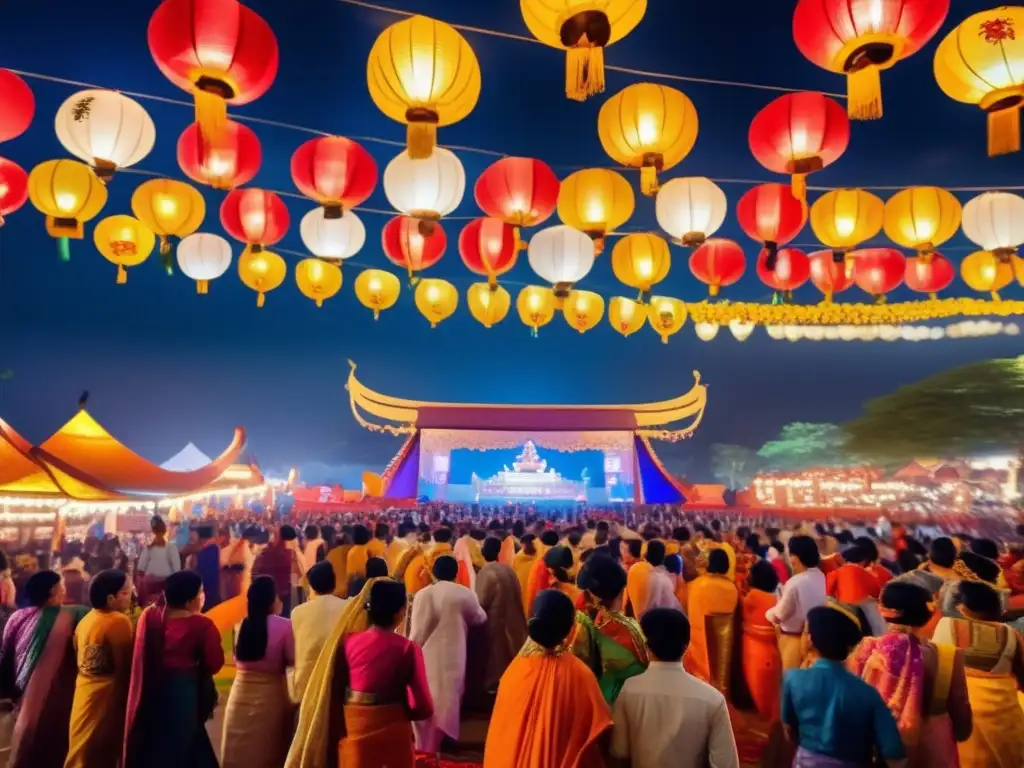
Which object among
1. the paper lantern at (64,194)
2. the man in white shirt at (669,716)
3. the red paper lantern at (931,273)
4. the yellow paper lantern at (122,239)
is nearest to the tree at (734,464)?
the red paper lantern at (931,273)

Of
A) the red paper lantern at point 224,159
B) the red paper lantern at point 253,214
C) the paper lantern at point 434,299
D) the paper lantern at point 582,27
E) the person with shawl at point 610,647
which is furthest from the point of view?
the paper lantern at point 434,299

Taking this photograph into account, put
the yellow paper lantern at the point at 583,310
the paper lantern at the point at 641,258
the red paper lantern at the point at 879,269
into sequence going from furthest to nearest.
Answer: the yellow paper lantern at the point at 583,310 → the red paper lantern at the point at 879,269 → the paper lantern at the point at 641,258

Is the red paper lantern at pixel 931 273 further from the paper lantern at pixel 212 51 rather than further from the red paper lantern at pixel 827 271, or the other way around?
the paper lantern at pixel 212 51

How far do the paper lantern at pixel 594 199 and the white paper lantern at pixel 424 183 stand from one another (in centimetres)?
90

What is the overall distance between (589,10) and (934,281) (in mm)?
5405

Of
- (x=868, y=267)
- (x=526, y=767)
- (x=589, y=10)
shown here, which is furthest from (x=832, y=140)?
(x=526, y=767)

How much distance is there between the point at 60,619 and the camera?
125 inches

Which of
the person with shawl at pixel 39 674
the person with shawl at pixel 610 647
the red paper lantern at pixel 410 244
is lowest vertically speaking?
the person with shawl at pixel 39 674

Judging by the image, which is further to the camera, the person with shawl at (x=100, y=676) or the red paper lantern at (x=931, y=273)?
the red paper lantern at (x=931, y=273)

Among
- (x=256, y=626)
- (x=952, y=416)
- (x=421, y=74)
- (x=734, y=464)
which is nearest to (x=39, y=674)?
(x=256, y=626)

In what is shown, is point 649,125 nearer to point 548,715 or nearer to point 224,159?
point 224,159

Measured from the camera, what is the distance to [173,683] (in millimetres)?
2867

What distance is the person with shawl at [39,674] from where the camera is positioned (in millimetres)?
3129

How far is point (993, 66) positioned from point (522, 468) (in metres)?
16.1
